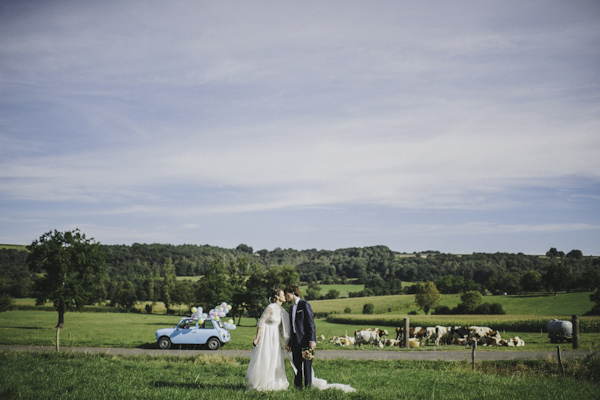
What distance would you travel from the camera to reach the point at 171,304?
299 ft

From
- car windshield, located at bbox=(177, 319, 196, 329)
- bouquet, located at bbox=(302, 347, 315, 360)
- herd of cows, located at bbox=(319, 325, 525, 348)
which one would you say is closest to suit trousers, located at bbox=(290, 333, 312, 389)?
bouquet, located at bbox=(302, 347, 315, 360)

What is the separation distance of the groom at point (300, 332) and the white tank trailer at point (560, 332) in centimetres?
3186

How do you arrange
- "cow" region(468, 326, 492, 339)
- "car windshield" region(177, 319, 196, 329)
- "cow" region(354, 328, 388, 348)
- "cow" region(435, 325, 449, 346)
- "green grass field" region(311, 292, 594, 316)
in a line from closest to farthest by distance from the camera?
"car windshield" region(177, 319, 196, 329), "cow" region(354, 328, 388, 348), "cow" region(468, 326, 492, 339), "cow" region(435, 325, 449, 346), "green grass field" region(311, 292, 594, 316)

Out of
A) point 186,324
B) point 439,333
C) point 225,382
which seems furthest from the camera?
point 439,333

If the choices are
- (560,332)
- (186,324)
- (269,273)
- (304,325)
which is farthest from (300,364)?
(269,273)

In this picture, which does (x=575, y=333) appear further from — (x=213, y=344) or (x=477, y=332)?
(x=213, y=344)

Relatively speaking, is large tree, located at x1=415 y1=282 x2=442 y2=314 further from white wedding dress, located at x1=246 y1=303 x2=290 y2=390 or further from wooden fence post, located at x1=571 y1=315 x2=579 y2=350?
white wedding dress, located at x1=246 y1=303 x2=290 y2=390

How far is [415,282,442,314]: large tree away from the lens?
81938 millimetres

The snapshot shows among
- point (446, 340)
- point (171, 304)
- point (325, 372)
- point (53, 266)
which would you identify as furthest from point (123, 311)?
point (325, 372)

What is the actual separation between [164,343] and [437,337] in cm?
2149

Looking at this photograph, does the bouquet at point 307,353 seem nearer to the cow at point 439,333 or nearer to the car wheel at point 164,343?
the car wheel at point 164,343

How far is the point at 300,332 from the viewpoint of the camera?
34.2ft

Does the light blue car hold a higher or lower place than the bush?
higher

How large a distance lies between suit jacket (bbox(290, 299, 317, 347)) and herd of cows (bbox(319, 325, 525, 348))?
23535 millimetres
